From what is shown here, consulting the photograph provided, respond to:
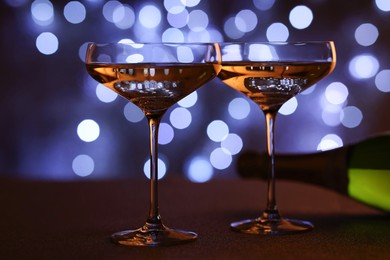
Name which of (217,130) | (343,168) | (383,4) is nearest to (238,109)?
(217,130)

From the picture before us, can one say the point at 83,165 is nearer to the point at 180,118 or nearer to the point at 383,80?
the point at 180,118

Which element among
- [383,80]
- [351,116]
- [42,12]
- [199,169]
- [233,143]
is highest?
[42,12]

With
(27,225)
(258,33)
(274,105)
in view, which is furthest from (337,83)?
(27,225)

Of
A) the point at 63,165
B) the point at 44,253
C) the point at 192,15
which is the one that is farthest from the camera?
the point at 63,165

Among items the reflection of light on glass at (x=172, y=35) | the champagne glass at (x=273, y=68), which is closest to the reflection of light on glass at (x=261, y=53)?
the champagne glass at (x=273, y=68)

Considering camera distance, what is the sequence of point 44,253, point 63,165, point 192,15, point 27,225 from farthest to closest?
point 63,165 < point 192,15 < point 27,225 < point 44,253

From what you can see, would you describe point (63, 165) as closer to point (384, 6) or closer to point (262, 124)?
point (262, 124)
